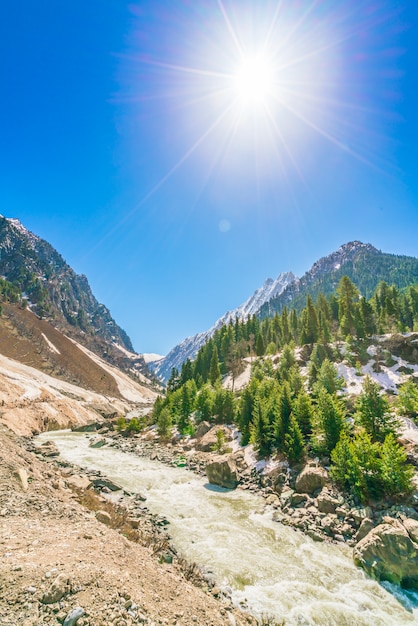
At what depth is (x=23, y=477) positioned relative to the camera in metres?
15.3

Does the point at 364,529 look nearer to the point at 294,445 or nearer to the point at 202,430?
the point at 294,445

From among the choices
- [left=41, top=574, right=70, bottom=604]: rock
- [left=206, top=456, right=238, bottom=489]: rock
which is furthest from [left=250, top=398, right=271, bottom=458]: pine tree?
[left=41, top=574, right=70, bottom=604]: rock

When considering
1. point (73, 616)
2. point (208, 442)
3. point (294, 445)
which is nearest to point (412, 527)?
point (294, 445)

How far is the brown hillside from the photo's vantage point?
388 ft

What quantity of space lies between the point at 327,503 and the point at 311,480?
3038 millimetres

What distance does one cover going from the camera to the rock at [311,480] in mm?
22578

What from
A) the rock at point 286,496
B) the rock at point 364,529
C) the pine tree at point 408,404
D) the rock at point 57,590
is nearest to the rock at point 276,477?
the rock at point 286,496

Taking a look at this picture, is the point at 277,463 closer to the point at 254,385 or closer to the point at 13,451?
the point at 254,385

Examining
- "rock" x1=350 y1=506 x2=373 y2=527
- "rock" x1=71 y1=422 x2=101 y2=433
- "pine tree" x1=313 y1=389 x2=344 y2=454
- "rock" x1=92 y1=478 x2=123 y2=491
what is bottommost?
"rock" x1=71 y1=422 x2=101 y2=433

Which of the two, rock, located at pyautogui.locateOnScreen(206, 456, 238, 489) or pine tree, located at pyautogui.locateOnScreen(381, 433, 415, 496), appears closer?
pine tree, located at pyautogui.locateOnScreen(381, 433, 415, 496)

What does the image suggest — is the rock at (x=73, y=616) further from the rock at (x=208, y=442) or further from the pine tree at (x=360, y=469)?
the rock at (x=208, y=442)

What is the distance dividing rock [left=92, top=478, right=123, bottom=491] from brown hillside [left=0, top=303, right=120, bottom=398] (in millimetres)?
108782

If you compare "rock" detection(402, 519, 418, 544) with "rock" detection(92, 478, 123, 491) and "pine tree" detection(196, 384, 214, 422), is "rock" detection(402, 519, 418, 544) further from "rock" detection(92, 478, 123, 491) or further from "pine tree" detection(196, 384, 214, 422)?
"pine tree" detection(196, 384, 214, 422)

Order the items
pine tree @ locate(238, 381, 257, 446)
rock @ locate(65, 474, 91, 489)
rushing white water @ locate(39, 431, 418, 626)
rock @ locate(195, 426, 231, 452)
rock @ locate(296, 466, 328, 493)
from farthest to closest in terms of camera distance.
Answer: pine tree @ locate(238, 381, 257, 446), rock @ locate(195, 426, 231, 452), rock @ locate(296, 466, 328, 493), rock @ locate(65, 474, 91, 489), rushing white water @ locate(39, 431, 418, 626)
